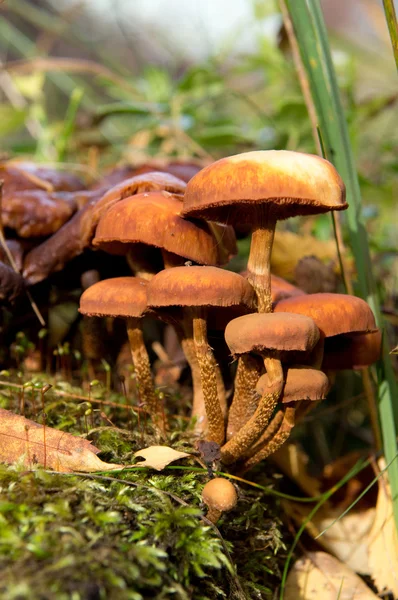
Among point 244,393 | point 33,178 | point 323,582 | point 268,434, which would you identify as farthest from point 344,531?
point 33,178

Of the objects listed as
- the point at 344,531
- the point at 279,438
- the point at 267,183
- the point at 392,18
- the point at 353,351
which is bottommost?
the point at 344,531

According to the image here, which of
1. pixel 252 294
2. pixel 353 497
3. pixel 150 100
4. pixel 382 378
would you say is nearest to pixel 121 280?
pixel 252 294

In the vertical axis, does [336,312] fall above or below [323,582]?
above

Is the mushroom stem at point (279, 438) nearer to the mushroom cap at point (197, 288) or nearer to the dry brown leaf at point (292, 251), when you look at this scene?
the mushroom cap at point (197, 288)

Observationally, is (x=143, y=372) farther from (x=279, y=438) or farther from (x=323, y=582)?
(x=323, y=582)

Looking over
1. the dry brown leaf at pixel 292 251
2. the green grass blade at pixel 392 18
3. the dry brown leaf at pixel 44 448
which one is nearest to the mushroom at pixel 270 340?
the dry brown leaf at pixel 44 448
